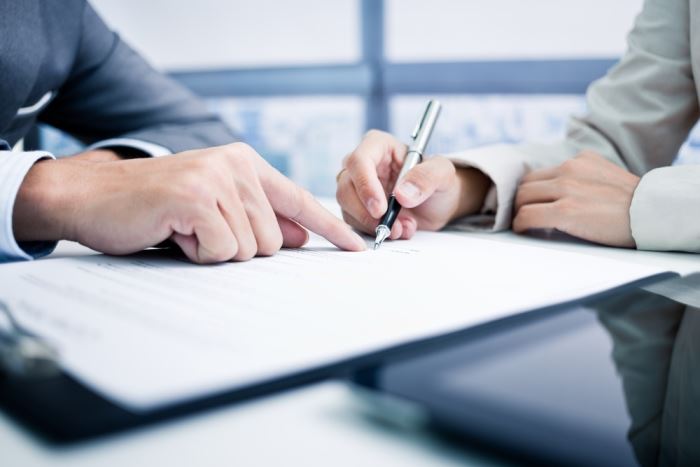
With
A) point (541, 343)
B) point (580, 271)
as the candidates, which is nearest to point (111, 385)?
point (541, 343)

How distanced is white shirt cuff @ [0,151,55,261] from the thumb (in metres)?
0.32

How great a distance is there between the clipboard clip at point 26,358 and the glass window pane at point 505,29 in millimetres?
1721

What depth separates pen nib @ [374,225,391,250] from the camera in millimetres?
550

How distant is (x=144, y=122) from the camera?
989 millimetres

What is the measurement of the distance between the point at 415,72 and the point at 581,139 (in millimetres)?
1156

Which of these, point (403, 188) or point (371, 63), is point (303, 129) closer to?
point (371, 63)

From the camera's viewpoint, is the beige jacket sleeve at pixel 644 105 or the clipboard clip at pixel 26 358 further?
the beige jacket sleeve at pixel 644 105

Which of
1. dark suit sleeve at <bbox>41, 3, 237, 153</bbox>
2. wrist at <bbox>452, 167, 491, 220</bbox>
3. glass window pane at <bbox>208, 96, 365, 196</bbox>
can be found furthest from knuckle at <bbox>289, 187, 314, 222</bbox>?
glass window pane at <bbox>208, 96, 365, 196</bbox>

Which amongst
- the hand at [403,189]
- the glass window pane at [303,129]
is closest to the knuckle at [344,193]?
the hand at [403,189]

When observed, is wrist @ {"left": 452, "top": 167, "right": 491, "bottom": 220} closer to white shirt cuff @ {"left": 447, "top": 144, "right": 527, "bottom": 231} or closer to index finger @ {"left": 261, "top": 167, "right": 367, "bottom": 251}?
white shirt cuff @ {"left": 447, "top": 144, "right": 527, "bottom": 231}

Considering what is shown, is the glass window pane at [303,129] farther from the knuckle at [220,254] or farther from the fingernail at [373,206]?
the knuckle at [220,254]

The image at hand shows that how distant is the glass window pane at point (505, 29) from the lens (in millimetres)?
1669

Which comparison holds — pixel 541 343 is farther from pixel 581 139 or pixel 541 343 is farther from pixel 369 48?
pixel 369 48

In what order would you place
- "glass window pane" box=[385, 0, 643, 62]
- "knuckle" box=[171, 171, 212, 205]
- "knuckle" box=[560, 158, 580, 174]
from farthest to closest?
"glass window pane" box=[385, 0, 643, 62] < "knuckle" box=[560, 158, 580, 174] < "knuckle" box=[171, 171, 212, 205]
